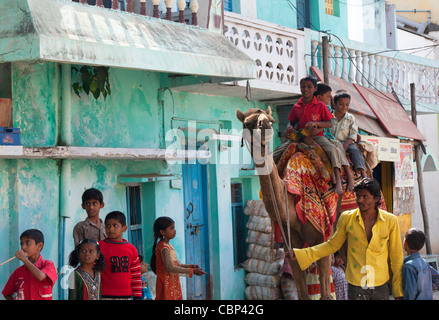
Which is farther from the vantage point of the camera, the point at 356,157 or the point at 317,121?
the point at 356,157

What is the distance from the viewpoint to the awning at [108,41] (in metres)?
6.66

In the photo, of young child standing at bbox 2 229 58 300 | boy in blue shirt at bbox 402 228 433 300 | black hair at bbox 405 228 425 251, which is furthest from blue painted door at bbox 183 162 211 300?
boy in blue shirt at bbox 402 228 433 300

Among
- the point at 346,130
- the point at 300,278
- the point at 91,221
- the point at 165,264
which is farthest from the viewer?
the point at 346,130

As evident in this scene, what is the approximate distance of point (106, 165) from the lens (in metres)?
9.12

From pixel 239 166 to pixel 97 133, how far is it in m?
3.59

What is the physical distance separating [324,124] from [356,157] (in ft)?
2.69

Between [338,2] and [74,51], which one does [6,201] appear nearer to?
[74,51]

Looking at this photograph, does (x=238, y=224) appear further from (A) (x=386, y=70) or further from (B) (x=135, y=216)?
(A) (x=386, y=70)

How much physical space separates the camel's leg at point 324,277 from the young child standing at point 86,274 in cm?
290

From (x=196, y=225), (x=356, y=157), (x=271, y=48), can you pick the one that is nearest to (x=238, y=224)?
(x=196, y=225)

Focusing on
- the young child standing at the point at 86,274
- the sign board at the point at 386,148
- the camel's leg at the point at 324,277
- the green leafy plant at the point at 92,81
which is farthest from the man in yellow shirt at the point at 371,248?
the sign board at the point at 386,148

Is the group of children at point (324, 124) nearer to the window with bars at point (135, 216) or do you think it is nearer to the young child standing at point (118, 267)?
the window with bars at point (135, 216)

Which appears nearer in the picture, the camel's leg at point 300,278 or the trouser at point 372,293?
the trouser at point 372,293

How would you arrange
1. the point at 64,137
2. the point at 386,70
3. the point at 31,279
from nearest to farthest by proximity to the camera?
the point at 31,279, the point at 64,137, the point at 386,70
